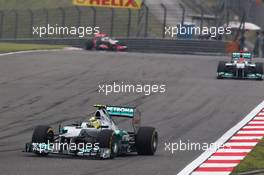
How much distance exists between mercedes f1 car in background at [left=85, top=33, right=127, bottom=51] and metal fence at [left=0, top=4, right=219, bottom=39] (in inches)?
133

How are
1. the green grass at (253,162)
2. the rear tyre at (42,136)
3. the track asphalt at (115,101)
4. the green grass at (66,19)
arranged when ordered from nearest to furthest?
the green grass at (253,162) → the track asphalt at (115,101) → the rear tyre at (42,136) → the green grass at (66,19)

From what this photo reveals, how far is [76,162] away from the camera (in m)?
13.0

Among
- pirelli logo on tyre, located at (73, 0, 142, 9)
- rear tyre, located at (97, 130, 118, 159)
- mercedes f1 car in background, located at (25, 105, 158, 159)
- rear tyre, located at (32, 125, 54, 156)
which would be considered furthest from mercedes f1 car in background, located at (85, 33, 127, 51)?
rear tyre, located at (97, 130, 118, 159)

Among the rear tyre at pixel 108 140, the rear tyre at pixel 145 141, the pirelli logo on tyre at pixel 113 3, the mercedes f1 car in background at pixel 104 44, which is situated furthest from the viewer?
the pirelli logo on tyre at pixel 113 3

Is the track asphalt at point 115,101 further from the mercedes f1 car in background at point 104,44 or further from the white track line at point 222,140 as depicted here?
the mercedes f1 car in background at point 104,44

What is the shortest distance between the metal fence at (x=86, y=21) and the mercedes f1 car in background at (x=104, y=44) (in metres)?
3.37

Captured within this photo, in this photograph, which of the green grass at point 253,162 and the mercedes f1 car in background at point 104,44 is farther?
the mercedes f1 car in background at point 104,44

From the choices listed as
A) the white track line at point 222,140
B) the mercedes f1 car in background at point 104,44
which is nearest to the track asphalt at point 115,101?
the white track line at point 222,140

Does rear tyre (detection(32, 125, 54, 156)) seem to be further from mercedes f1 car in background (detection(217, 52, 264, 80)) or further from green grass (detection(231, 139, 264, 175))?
mercedes f1 car in background (detection(217, 52, 264, 80))

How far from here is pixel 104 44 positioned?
47656 mm

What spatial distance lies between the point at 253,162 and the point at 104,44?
3445 cm

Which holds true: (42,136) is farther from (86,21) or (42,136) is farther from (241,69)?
(86,21)

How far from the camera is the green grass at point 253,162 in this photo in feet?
41.4

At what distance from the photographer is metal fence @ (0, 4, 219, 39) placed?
52.1m
